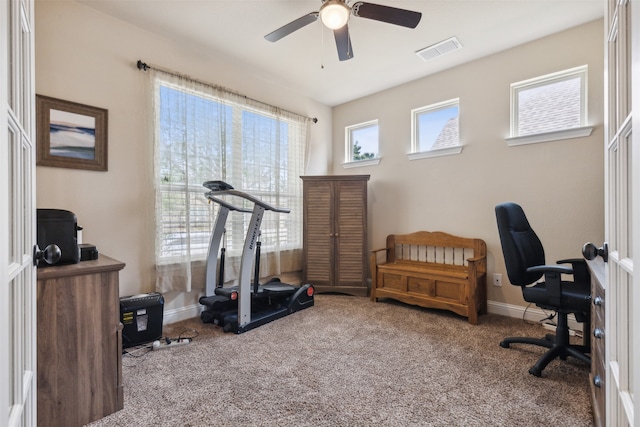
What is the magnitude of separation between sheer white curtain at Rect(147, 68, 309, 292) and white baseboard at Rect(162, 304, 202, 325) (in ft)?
0.74

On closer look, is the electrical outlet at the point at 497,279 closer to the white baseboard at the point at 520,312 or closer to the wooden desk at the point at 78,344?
the white baseboard at the point at 520,312

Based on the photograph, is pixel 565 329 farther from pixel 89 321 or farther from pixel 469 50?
pixel 89 321

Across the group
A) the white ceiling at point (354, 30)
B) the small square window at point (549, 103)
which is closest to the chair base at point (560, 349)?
the small square window at point (549, 103)

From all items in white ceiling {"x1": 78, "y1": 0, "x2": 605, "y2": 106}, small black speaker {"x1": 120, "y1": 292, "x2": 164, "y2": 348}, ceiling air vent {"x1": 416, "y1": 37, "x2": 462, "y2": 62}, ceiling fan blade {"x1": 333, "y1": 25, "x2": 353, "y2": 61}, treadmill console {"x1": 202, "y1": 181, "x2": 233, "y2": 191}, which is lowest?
small black speaker {"x1": 120, "y1": 292, "x2": 164, "y2": 348}

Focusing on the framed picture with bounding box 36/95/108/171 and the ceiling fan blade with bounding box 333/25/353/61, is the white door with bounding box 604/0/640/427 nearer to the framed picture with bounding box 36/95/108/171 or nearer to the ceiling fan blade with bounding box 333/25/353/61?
the ceiling fan blade with bounding box 333/25/353/61

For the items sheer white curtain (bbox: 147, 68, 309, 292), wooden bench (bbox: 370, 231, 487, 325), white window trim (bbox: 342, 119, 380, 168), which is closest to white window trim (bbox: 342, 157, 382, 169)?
white window trim (bbox: 342, 119, 380, 168)

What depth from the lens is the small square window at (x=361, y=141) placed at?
4.25m

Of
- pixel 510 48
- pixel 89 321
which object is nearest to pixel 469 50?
pixel 510 48

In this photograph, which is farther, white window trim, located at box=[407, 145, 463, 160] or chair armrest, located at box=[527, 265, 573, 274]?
white window trim, located at box=[407, 145, 463, 160]

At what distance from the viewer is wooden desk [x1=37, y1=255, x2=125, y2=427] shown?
1.41 meters

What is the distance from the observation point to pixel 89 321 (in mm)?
1535

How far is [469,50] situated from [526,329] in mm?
2751

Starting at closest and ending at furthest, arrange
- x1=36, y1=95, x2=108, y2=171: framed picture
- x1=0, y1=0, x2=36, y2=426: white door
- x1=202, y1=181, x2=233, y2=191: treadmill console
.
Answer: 1. x1=0, y1=0, x2=36, y2=426: white door
2. x1=36, y1=95, x2=108, y2=171: framed picture
3. x1=202, y1=181, x2=233, y2=191: treadmill console

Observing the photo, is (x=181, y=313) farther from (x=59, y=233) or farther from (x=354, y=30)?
(x=354, y=30)
